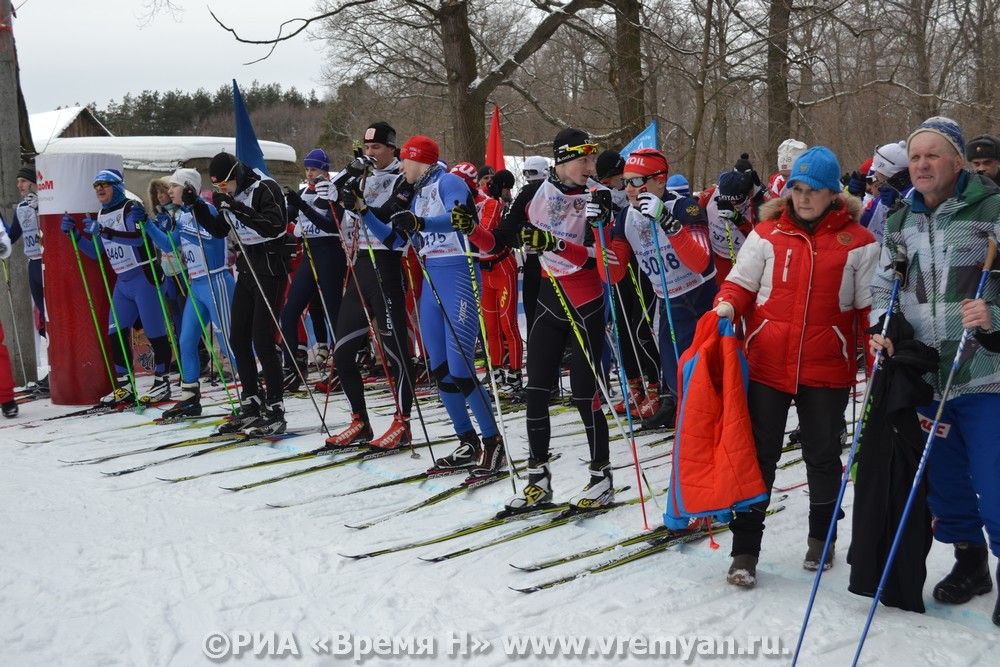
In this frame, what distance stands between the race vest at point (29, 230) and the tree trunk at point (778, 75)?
8722 mm

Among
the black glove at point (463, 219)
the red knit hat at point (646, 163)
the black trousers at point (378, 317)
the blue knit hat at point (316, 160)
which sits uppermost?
the blue knit hat at point (316, 160)

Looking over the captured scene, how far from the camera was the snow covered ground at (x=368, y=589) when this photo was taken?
11.1 feet

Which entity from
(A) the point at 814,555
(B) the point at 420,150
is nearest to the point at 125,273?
(B) the point at 420,150

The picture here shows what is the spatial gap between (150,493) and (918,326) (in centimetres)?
454

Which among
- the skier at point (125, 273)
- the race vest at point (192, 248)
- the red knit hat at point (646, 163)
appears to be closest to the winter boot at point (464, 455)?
the red knit hat at point (646, 163)

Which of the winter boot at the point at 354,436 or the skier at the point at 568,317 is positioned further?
the winter boot at the point at 354,436

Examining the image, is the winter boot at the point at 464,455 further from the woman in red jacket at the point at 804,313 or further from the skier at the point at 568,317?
the woman in red jacket at the point at 804,313

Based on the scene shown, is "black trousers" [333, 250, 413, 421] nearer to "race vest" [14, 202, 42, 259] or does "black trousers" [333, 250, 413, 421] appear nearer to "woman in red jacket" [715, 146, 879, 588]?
"woman in red jacket" [715, 146, 879, 588]

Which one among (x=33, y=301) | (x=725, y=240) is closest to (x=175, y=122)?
(x=33, y=301)

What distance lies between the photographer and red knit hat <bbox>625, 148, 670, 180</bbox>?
17.6 ft

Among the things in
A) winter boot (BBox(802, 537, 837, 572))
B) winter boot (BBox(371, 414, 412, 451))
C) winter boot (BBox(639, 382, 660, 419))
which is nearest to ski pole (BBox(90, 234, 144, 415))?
winter boot (BBox(371, 414, 412, 451))

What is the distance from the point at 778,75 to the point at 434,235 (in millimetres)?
7868

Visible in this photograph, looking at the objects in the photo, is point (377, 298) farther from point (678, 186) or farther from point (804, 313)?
point (804, 313)

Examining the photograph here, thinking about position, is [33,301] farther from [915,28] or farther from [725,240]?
[915,28]
